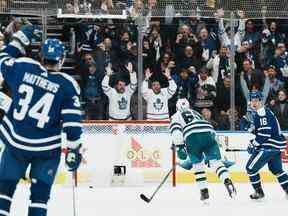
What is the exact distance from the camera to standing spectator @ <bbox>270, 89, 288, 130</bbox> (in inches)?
475

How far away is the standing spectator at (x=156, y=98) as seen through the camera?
11.8 m

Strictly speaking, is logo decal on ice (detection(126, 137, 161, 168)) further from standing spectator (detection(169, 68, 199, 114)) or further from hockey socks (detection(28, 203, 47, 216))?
hockey socks (detection(28, 203, 47, 216))

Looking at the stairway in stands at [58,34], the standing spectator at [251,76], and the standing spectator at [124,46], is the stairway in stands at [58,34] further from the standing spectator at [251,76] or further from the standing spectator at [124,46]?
the standing spectator at [251,76]

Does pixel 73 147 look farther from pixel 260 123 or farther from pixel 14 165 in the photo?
pixel 260 123

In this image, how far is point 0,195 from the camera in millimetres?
5516

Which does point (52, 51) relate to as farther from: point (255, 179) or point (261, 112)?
point (255, 179)

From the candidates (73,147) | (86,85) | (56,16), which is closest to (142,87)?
(86,85)

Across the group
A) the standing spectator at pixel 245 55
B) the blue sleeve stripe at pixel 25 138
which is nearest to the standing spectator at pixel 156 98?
the standing spectator at pixel 245 55

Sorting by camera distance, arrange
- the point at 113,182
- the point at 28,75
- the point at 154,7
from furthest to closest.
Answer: the point at 154,7
the point at 113,182
the point at 28,75

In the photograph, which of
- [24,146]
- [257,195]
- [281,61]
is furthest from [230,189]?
[281,61]

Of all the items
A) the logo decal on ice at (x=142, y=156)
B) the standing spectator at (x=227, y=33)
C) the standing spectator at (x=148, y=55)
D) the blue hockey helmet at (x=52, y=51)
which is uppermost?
the blue hockey helmet at (x=52, y=51)

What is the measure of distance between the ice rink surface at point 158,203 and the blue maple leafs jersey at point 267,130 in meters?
0.62

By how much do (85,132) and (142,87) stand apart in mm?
1272

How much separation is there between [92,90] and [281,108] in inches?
109
